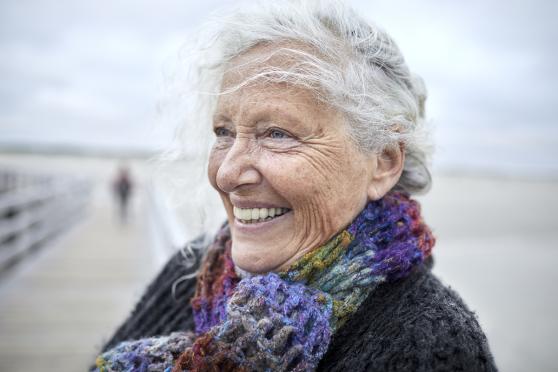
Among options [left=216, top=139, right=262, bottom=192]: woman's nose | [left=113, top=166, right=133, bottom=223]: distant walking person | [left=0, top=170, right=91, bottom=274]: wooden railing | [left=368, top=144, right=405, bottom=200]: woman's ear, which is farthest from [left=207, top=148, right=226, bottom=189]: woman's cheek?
[left=113, top=166, right=133, bottom=223]: distant walking person

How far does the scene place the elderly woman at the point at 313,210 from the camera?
1142 mm

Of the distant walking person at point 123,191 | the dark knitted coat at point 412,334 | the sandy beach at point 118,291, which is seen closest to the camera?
the dark knitted coat at point 412,334

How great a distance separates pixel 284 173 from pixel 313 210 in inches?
6.3

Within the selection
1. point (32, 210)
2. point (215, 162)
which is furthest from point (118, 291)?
point (215, 162)

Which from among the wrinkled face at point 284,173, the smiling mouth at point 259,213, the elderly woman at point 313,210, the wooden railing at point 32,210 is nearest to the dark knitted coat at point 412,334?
the elderly woman at point 313,210

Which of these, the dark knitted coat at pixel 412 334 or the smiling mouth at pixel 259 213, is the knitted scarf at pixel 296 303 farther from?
the smiling mouth at pixel 259 213

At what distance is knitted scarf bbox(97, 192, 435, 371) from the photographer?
1115mm

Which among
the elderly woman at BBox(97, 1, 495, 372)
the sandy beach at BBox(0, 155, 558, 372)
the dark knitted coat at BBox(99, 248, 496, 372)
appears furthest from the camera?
the sandy beach at BBox(0, 155, 558, 372)

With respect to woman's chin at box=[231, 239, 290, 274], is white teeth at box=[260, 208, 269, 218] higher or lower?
higher

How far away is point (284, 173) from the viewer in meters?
1.32

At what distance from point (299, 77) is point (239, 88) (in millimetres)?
237

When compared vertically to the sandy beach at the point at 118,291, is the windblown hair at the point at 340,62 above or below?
above

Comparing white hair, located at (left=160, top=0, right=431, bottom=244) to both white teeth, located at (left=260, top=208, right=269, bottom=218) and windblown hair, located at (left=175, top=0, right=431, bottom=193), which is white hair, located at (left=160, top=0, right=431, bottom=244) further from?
white teeth, located at (left=260, top=208, right=269, bottom=218)

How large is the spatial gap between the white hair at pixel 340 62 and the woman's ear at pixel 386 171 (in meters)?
0.03
